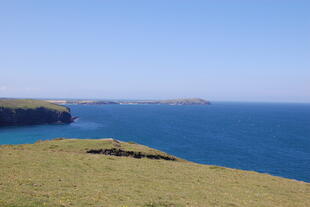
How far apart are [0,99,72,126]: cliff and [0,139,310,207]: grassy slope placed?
151 m

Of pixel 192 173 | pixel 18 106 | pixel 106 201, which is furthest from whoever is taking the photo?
pixel 18 106

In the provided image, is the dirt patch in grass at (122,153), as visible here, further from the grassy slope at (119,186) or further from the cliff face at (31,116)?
the cliff face at (31,116)

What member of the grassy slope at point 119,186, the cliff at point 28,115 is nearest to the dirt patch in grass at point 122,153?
the grassy slope at point 119,186

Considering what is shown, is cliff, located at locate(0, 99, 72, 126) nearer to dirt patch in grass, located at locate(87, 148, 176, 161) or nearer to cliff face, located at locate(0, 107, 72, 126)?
cliff face, located at locate(0, 107, 72, 126)

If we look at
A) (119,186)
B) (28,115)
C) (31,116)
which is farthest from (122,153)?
(31,116)

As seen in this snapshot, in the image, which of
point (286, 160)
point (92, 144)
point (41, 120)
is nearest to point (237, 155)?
point (286, 160)

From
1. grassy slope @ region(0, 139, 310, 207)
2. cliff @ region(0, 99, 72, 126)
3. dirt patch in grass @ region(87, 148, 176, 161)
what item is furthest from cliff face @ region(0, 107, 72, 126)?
grassy slope @ region(0, 139, 310, 207)

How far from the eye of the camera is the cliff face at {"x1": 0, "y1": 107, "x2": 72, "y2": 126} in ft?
547

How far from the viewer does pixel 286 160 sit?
85.4m

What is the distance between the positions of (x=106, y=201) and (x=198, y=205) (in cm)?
757

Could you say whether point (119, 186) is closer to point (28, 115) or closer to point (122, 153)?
point (122, 153)

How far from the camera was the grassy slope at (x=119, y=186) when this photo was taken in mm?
19531

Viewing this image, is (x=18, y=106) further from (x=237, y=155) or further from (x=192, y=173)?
(x=192, y=173)

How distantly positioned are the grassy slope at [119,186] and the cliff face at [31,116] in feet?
494
